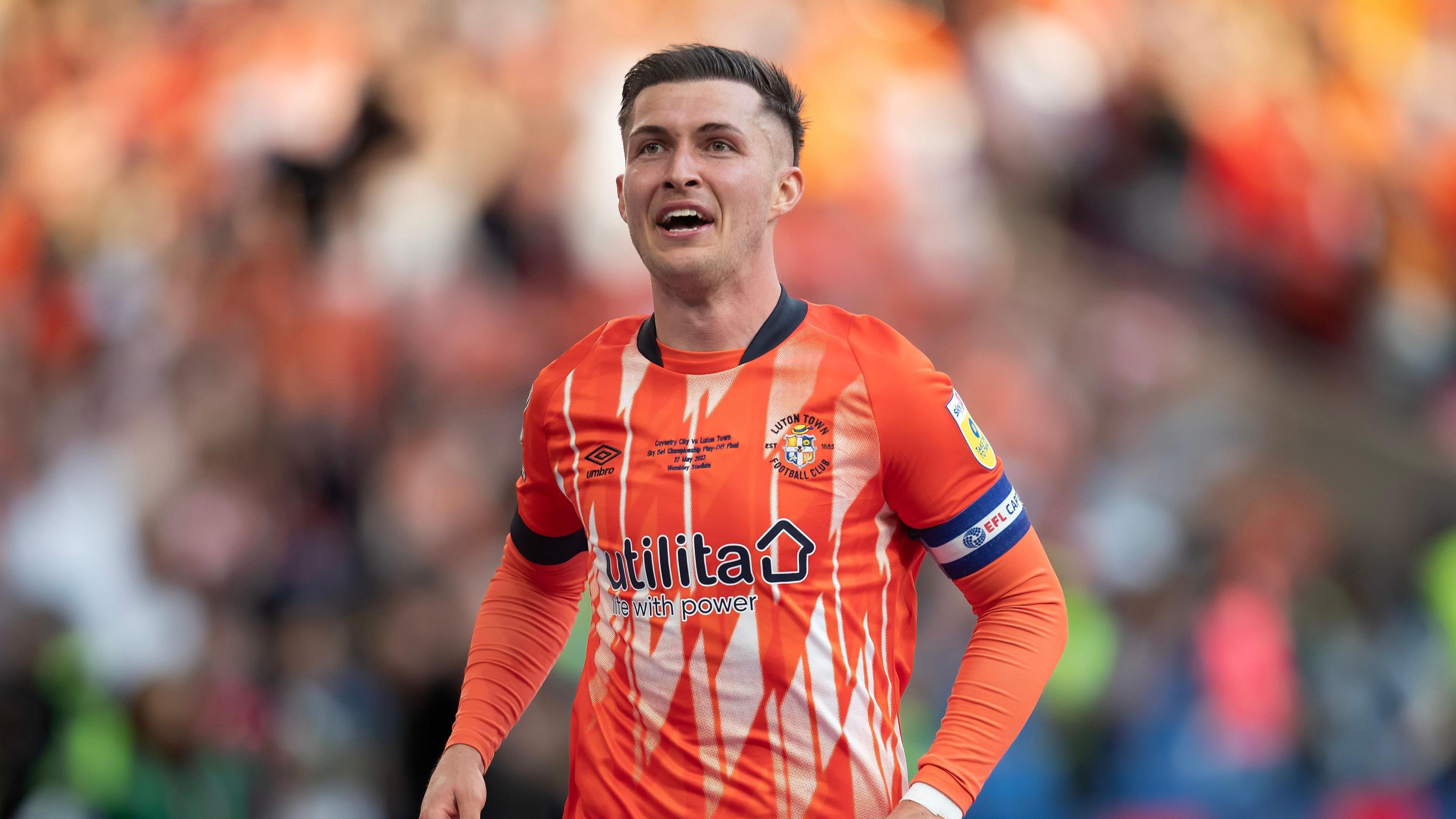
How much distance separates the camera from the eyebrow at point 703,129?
2.10 meters

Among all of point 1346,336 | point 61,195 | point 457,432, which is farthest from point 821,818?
point 61,195

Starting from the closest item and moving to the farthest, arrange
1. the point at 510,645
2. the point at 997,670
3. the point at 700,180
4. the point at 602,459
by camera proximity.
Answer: the point at 997,670
the point at 700,180
the point at 602,459
the point at 510,645

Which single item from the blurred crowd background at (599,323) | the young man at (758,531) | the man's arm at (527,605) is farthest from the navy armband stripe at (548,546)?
the blurred crowd background at (599,323)

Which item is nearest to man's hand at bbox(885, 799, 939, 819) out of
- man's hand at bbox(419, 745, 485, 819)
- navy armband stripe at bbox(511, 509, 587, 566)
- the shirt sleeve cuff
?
the shirt sleeve cuff

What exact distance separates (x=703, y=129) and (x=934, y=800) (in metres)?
1.10

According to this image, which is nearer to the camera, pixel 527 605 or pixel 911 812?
pixel 911 812

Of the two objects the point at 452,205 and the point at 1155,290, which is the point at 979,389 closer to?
the point at 1155,290

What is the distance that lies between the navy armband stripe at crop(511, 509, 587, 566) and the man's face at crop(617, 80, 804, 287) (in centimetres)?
59

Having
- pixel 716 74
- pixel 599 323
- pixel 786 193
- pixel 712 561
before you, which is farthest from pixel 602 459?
pixel 599 323

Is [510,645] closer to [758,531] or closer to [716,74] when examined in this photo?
[758,531]

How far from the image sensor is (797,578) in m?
2.01

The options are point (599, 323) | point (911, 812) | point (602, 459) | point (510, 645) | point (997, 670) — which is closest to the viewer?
point (911, 812)

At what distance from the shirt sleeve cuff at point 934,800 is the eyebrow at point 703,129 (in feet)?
3.46

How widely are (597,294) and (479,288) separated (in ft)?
1.93
